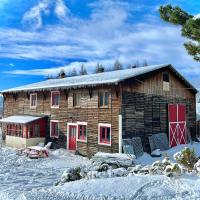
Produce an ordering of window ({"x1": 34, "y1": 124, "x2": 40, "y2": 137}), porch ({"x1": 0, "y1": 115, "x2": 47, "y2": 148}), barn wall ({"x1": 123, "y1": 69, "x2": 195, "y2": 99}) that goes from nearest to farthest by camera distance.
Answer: barn wall ({"x1": 123, "y1": 69, "x2": 195, "y2": 99})
porch ({"x1": 0, "y1": 115, "x2": 47, "y2": 148})
window ({"x1": 34, "y1": 124, "x2": 40, "y2": 137})

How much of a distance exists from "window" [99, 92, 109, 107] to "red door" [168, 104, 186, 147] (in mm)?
6472

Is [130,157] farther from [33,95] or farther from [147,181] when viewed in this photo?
[33,95]

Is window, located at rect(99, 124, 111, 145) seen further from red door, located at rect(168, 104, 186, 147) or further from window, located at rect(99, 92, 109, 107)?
red door, located at rect(168, 104, 186, 147)

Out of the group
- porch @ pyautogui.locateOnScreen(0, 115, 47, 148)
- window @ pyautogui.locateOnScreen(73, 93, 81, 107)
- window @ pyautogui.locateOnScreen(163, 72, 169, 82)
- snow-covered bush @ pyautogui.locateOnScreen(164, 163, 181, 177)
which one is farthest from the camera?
porch @ pyautogui.locateOnScreen(0, 115, 47, 148)

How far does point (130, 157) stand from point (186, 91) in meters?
12.0

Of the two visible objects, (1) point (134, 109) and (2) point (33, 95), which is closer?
(1) point (134, 109)

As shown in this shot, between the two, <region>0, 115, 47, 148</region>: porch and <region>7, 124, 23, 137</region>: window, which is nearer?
<region>0, 115, 47, 148</region>: porch

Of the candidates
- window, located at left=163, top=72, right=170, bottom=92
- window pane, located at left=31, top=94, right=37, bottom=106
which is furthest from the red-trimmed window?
window, located at left=163, top=72, right=170, bottom=92

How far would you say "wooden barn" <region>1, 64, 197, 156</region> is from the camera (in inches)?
824

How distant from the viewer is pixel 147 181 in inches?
380

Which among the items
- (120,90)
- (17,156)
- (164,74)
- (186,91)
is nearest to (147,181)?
(120,90)

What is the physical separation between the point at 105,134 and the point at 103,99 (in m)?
2.47

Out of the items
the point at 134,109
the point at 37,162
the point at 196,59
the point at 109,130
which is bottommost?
the point at 37,162

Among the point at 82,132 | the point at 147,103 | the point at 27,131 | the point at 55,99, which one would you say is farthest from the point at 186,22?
the point at 27,131
